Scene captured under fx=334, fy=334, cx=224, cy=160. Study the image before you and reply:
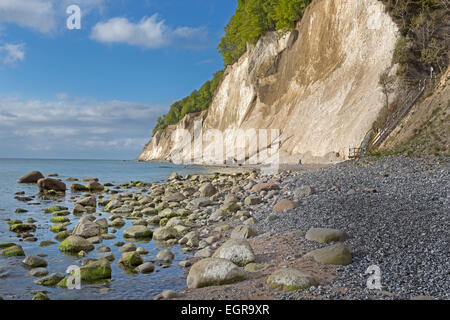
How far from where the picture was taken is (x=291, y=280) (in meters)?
5.47

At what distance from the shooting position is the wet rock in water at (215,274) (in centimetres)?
610

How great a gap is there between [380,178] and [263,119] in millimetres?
38110

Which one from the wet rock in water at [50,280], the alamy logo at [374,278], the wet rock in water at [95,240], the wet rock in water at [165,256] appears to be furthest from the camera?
the wet rock in water at [95,240]

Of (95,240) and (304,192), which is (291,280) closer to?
(95,240)

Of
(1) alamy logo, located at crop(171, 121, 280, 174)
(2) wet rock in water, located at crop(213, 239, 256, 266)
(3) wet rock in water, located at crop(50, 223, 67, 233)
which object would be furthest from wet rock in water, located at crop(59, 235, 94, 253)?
(1) alamy logo, located at crop(171, 121, 280, 174)

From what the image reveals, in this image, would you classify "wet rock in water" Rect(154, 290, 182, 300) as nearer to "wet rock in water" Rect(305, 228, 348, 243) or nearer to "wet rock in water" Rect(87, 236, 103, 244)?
"wet rock in water" Rect(305, 228, 348, 243)

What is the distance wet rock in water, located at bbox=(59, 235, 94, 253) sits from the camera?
9.21 meters

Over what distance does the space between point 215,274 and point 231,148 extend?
51.4 metres

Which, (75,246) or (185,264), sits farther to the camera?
(75,246)

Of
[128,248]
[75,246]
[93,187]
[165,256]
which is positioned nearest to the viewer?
[165,256]

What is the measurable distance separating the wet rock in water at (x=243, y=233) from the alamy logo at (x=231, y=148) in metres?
18.7

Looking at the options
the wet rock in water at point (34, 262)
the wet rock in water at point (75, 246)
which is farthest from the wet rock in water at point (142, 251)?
the wet rock in water at point (34, 262)

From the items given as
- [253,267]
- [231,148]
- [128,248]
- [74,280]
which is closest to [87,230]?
[128,248]

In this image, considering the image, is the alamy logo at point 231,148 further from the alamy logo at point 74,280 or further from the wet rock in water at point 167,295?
the wet rock in water at point 167,295
